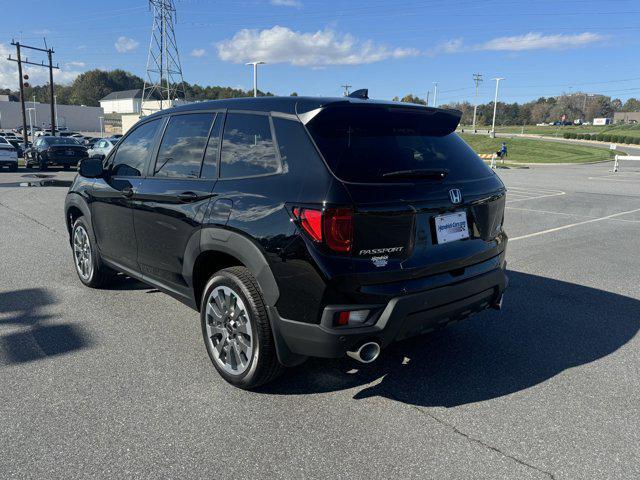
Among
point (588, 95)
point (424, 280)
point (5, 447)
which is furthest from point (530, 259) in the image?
point (588, 95)

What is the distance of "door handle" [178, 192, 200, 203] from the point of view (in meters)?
3.40

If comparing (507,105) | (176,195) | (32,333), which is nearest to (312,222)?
(176,195)

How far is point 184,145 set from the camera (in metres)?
3.73

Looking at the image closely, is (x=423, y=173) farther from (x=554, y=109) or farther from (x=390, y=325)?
(x=554, y=109)

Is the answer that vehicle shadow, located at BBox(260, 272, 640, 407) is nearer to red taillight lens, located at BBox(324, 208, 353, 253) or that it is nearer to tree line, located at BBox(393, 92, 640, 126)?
red taillight lens, located at BBox(324, 208, 353, 253)

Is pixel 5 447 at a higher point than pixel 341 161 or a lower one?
lower

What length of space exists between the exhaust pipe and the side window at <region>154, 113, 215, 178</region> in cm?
170

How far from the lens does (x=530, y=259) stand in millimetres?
6770

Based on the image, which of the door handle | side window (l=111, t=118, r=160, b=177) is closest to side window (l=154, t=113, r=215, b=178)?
the door handle

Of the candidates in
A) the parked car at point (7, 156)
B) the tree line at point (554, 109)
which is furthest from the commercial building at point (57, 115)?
the tree line at point (554, 109)

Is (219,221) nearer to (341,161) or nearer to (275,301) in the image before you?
(275,301)

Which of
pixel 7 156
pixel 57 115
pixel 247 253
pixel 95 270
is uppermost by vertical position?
pixel 57 115

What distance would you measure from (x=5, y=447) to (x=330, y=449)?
1727 mm

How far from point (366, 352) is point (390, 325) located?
208 millimetres
